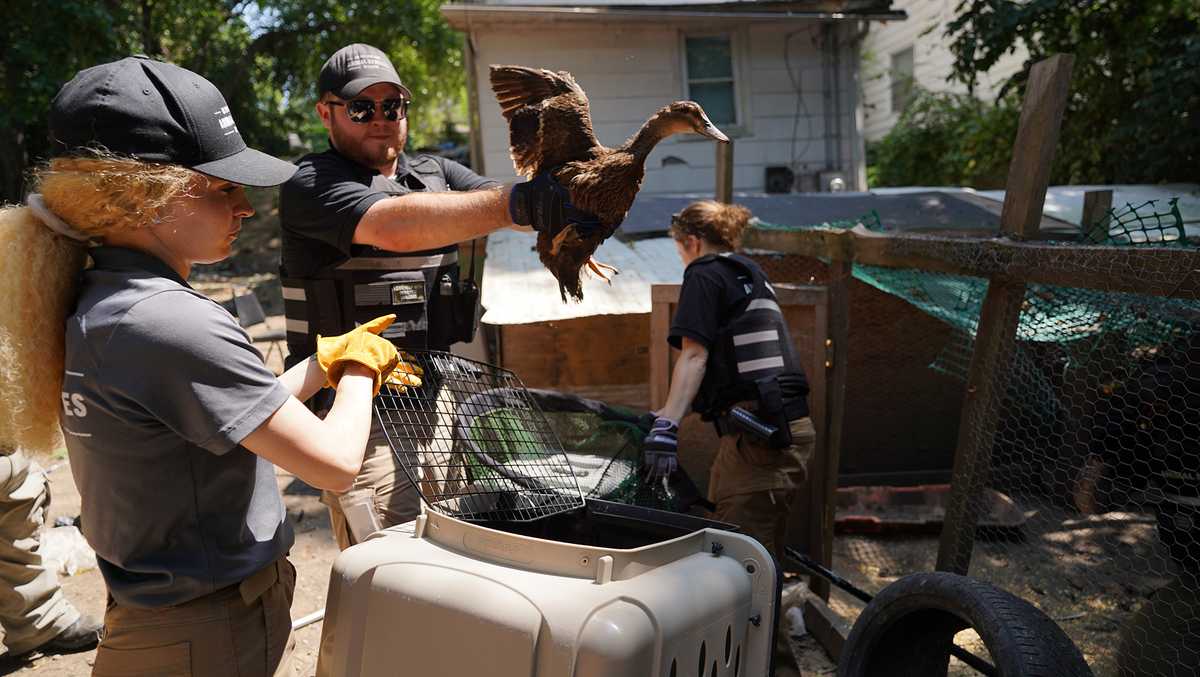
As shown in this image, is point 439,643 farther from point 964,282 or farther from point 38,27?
point 38,27

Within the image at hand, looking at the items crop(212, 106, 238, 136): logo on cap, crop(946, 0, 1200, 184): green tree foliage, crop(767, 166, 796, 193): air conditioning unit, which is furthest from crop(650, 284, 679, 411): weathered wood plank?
crop(767, 166, 796, 193): air conditioning unit

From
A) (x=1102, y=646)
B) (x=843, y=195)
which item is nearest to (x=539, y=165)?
(x=1102, y=646)

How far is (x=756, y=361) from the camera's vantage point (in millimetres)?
3631

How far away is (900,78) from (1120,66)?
8.60 meters

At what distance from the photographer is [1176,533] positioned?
2598 mm

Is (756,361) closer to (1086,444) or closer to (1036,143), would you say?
(1036,143)

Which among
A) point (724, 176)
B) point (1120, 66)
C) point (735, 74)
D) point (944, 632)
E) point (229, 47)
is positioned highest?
point (229, 47)

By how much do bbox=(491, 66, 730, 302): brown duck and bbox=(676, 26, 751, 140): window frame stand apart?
743 centimetres

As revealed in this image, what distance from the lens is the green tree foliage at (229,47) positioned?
1013cm

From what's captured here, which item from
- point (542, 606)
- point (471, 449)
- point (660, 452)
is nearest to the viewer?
point (542, 606)

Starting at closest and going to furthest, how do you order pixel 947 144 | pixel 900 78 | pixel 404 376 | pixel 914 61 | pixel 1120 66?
pixel 404 376, pixel 1120 66, pixel 947 144, pixel 900 78, pixel 914 61

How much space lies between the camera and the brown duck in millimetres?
2113

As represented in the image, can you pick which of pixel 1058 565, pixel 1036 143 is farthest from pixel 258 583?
pixel 1058 565

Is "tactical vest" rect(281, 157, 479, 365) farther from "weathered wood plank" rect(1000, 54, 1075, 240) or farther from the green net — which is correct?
"weathered wood plank" rect(1000, 54, 1075, 240)
